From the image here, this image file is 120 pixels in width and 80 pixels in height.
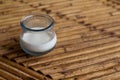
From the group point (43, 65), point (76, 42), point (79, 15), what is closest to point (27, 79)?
point (43, 65)

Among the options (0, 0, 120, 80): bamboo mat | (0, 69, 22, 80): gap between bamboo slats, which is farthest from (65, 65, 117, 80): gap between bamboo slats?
(0, 69, 22, 80): gap between bamboo slats

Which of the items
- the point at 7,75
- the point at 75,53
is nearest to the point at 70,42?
the point at 75,53

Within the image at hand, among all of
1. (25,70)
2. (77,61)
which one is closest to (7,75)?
(25,70)

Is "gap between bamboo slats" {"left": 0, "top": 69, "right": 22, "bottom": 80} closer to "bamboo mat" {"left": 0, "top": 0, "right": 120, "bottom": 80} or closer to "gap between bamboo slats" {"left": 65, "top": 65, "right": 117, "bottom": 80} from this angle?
"bamboo mat" {"left": 0, "top": 0, "right": 120, "bottom": 80}

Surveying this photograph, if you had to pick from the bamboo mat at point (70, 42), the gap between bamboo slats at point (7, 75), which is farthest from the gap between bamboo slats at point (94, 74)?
the gap between bamboo slats at point (7, 75)

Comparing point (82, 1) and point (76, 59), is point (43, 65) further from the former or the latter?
point (82, 1)

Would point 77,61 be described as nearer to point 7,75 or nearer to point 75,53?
point 75,53

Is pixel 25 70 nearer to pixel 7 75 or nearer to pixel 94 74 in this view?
pixel 7 75
